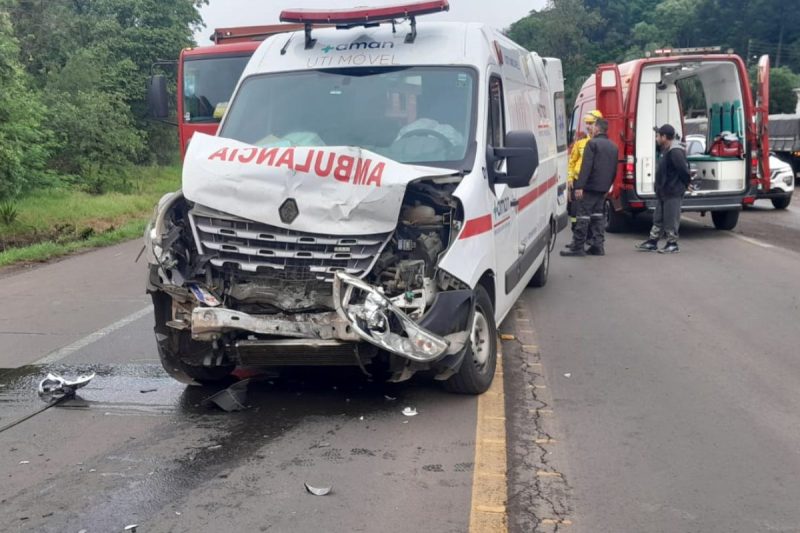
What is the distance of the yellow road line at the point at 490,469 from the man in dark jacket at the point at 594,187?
641 cm

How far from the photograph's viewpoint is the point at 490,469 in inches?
170

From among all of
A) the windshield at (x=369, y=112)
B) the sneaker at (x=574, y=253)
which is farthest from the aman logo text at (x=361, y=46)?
the sneaker at (x=574, y=253)

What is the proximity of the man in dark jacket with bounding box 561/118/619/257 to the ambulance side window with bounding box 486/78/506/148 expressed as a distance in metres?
5.32

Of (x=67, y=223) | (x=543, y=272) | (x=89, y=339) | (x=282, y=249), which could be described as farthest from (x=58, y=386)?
(x=67, y=223)

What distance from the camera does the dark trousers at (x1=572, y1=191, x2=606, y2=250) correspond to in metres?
11.7

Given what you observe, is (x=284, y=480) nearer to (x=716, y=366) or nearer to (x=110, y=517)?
(x=110, y=517)

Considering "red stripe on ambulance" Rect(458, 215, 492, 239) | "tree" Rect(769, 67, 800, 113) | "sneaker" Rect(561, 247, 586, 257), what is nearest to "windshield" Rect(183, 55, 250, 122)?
"sneaker" Rect(561, 247, 586, 257)

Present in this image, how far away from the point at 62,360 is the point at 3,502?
9.08ft

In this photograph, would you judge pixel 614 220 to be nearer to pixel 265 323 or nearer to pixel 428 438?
pixel 428 438

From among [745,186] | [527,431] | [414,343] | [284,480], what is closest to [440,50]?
[414,343]

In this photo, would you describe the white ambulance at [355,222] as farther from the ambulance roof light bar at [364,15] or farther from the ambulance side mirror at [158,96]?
the ambulance side mirror at [158,96]

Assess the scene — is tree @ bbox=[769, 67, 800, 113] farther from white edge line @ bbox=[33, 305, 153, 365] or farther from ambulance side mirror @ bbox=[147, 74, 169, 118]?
white edge line @ bbox=[33, 305, 153, 365]

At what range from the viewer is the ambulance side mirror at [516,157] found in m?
5.64

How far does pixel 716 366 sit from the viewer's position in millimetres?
6258
